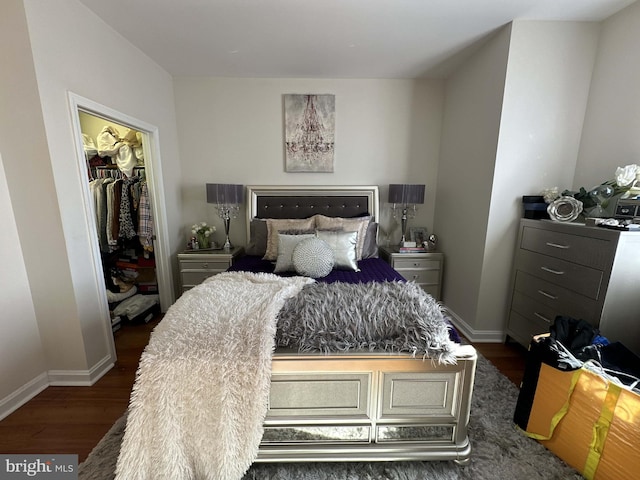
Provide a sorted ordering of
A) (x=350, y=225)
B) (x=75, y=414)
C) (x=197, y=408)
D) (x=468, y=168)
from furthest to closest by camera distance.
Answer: (x=350, y=225) → (x=468, y=168) → (x=75, y=414) → (x=197, y=408)

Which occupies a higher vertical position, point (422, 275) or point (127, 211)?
point (127, 211)

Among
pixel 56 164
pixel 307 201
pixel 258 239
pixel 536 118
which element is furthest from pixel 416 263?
pixel 56 164

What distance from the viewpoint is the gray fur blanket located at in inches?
47.4

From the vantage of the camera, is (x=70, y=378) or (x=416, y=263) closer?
(x=70, y=378)

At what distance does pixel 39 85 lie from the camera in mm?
1529

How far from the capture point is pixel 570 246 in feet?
5.77

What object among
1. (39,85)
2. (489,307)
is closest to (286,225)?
(39,85)

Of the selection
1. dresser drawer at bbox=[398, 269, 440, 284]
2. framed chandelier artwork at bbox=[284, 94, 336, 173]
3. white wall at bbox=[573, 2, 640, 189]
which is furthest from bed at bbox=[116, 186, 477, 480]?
framed chandelier artwork at bbox=[284, 94, 336, 173]

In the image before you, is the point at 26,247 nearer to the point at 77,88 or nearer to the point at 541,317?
the point at 77,88

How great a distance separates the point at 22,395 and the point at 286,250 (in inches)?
79.1

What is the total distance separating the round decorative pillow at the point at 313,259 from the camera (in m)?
2.07

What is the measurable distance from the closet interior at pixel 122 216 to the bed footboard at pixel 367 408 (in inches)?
91.1

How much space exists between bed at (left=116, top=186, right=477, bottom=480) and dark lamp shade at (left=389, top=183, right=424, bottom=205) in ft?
5.49

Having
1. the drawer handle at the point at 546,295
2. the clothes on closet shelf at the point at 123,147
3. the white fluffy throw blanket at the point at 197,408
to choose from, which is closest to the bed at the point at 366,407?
the white fluffy throw blanket at the point at 197,408
